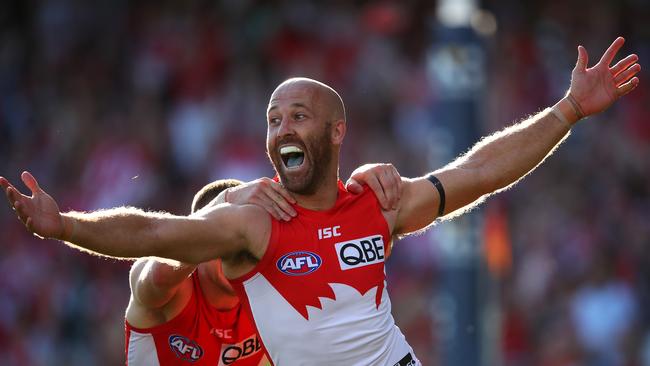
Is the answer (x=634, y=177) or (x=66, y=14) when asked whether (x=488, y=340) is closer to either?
(x=634, y=177)

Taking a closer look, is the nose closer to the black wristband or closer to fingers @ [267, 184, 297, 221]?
fingers @ [267, 184, 297, 221]

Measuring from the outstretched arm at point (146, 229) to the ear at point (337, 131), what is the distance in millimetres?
610

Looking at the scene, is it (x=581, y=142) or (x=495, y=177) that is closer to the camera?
(x=495, y=177)

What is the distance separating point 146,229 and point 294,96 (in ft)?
3.91

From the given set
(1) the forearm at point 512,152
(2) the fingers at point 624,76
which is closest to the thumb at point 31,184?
(1) the forearm at point 512,152

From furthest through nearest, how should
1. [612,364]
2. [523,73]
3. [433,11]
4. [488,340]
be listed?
[433,11] → [523,73] → [612,364] → [488,340]

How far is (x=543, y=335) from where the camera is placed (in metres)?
13.4

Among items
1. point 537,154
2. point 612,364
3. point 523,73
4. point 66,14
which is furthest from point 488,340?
point 66,14

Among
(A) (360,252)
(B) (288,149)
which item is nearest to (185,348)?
(A) (360,252)

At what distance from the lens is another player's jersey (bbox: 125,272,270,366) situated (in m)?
7.70

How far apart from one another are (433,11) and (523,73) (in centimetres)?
172

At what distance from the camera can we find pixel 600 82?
7.44 metres

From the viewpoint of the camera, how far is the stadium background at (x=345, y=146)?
1350 cm

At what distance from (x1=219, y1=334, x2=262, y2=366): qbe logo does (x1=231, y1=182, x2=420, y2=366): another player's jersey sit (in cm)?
96
